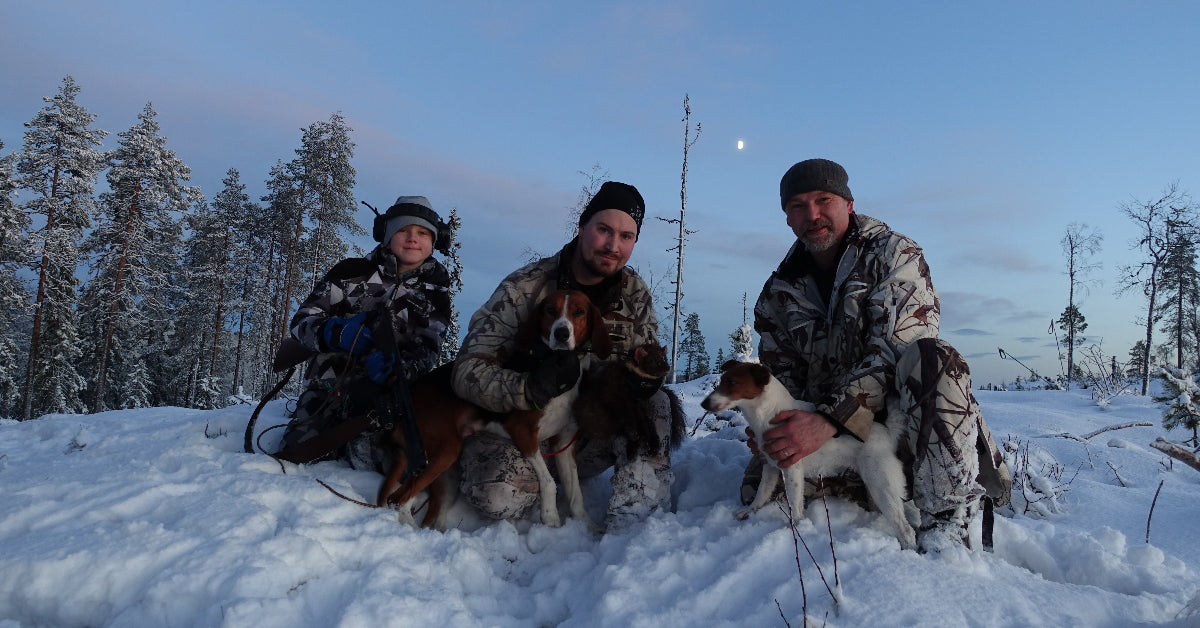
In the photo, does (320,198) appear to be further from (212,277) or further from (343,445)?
(343,445)

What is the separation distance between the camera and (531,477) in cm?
376

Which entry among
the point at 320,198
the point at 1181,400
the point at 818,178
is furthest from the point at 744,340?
the point at 320,198

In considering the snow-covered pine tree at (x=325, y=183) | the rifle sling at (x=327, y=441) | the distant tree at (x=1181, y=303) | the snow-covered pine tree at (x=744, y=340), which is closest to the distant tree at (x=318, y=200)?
the snow-covered pine tree at (x=325, y=183)

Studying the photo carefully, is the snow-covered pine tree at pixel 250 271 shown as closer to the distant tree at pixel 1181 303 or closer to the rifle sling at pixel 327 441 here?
the rifle sling at pixel 327 441

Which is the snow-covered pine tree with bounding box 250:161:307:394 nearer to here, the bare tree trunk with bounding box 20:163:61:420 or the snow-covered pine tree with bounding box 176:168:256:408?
the snow-covered pine tree with bounding box 176:168:256:408

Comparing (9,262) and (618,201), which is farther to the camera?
(9,262)

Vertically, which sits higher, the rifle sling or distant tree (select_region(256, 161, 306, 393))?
distant tree (select_region(256, 161, 306, 393))

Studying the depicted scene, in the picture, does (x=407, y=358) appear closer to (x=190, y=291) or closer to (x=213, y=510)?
Answer: (x=213, y=510)

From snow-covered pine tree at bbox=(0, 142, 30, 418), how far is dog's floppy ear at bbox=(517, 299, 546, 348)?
21.3m

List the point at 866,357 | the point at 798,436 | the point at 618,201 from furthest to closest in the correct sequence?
the point at 618,201 < the point at 866,357 < the point at 798,436

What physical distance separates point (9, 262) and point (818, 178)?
23.9 m

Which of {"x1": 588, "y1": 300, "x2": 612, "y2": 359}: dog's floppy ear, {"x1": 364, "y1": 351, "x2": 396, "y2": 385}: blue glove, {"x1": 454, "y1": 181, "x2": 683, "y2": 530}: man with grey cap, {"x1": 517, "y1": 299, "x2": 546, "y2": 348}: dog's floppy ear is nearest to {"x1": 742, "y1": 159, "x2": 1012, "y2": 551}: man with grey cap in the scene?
{"x1": 454, "y1": 181, "x2": 683, "y2": 530}: man with grey cap

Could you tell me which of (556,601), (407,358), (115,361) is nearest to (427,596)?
(556,601)

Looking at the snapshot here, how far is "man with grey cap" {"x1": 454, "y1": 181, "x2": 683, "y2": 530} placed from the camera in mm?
3469
